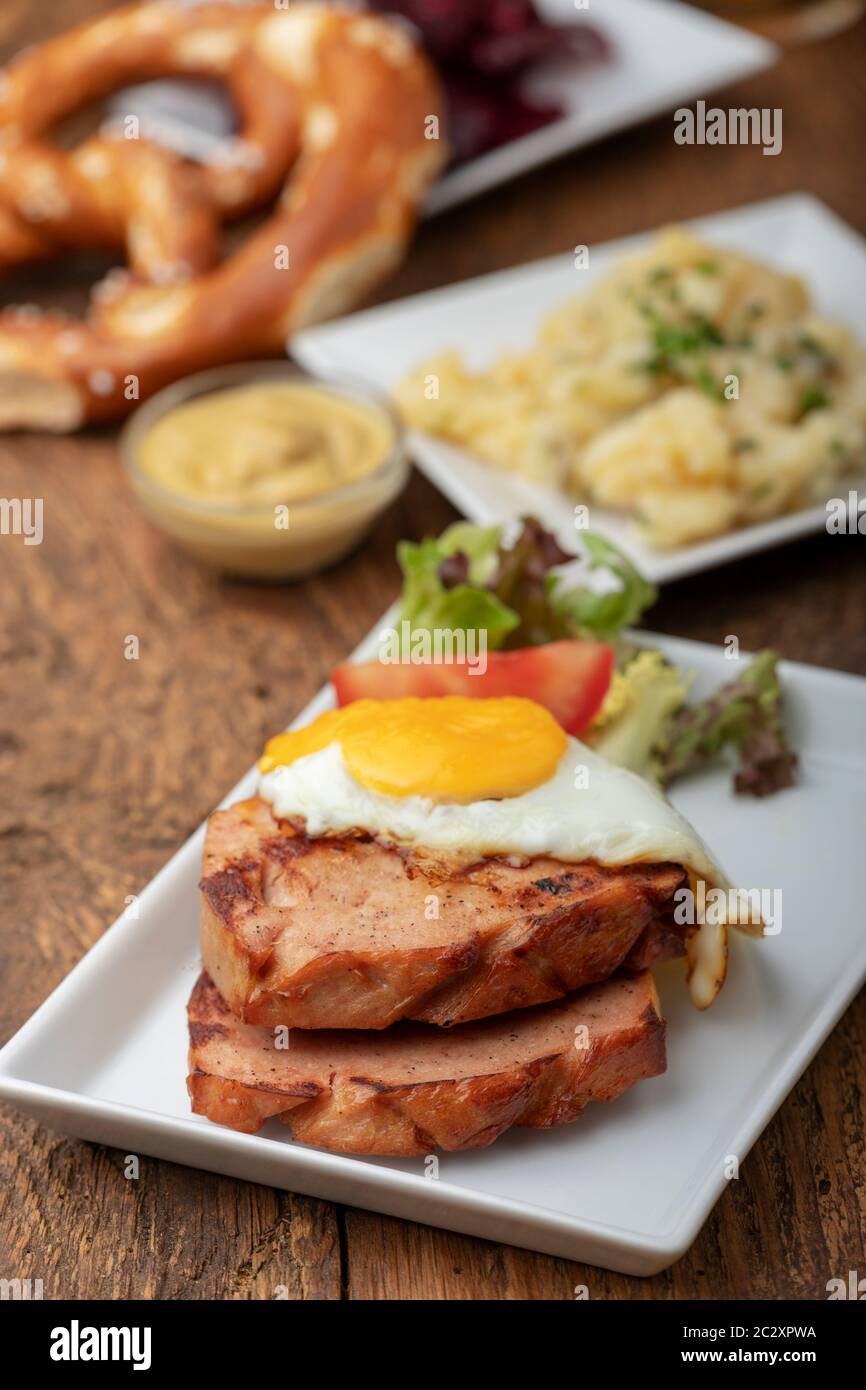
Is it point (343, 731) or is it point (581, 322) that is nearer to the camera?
point (343, 731)

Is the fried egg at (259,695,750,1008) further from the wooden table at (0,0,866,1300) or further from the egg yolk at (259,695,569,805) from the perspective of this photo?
the wooden table at (0,0,866,1300)

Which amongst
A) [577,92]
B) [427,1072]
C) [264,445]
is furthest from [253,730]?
[577,92]

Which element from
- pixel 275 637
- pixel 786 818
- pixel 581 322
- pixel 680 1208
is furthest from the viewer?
pixel 581 322

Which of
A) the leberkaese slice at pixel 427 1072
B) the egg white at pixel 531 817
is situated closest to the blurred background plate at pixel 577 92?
the egg white at pixel 531 817

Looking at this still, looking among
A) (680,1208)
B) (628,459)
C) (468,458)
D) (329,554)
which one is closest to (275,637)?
(329,554)

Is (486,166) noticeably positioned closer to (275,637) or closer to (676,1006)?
(275,637)

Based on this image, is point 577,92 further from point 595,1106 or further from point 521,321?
point 595,1106

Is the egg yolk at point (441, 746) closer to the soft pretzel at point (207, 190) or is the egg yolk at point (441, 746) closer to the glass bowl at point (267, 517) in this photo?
the glass bowl at point (267, 517)
